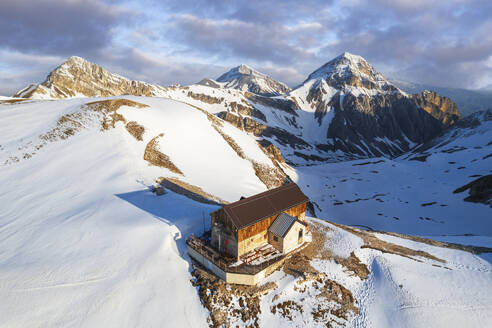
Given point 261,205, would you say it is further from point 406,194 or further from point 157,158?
point 406,194

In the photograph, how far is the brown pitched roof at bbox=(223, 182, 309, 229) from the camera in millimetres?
22359

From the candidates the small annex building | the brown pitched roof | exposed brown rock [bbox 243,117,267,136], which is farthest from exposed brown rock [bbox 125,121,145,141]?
exposed brown rock [bbox 243,117,267,136]

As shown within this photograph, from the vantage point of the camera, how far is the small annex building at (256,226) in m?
22.5

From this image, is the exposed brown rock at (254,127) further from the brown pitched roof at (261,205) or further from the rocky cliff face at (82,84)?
the brown pitched roof at (261,205)

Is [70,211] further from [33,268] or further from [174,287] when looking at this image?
[174,287]

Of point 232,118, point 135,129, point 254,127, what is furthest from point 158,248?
point 232,118

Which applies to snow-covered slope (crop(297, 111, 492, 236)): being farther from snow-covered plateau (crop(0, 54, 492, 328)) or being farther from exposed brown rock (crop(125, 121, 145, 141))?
exposed brown rock (crop(125, 121, 145, 141))

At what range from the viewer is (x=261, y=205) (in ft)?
80.6

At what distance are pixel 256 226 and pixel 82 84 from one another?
167 meters

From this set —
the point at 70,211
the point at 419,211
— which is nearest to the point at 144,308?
the point at 70,211

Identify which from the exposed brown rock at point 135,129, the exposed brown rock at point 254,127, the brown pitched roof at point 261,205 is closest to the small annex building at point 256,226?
the brown pitched roof at point 261,205

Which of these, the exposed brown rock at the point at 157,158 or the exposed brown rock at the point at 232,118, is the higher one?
the exposed brown rock at the point at 232,118

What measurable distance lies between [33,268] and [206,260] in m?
13.8

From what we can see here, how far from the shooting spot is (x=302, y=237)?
86.4ft
